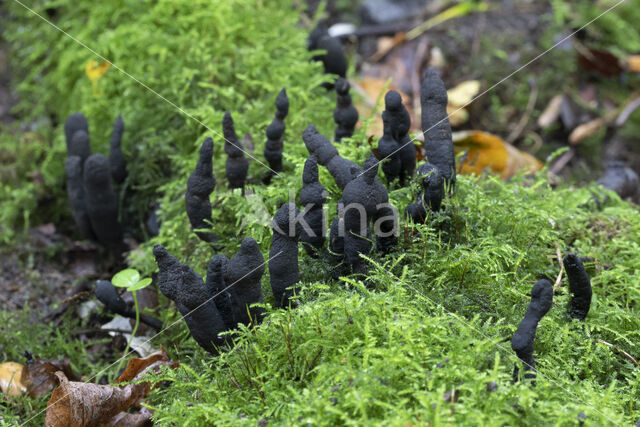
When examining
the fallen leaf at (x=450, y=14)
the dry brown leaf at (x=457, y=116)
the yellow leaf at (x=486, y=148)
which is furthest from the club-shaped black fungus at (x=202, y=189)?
the fallen leaf at (x=450, y=14)

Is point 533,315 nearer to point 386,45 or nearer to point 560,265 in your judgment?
point 560,265

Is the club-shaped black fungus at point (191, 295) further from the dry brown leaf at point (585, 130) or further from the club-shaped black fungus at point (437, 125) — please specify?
the dry brown leaf at point (585, 130)

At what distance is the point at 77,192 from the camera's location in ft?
8.65

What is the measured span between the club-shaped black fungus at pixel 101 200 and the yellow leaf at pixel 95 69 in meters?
1.06

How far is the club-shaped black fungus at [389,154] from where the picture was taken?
191cm

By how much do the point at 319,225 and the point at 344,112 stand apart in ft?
2.60

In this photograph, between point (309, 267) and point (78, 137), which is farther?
point (78, 137)

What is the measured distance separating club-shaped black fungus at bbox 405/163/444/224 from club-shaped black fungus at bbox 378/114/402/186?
0.14m

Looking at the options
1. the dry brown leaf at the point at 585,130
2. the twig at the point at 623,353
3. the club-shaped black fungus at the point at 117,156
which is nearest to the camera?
the twig at the point at 623,353

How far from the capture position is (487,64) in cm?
421

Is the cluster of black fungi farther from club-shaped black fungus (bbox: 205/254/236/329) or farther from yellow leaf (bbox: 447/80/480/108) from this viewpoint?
yellow leaf (bbox: 447/80/480/108)

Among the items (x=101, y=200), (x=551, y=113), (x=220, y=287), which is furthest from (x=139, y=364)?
(x=551, y=113)

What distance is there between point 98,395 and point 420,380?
40.1 inches

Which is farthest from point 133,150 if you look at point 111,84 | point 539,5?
point 539,5
